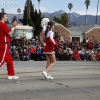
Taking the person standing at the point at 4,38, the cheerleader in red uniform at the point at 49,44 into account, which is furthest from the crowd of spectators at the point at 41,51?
the person standing at the point at 4,38

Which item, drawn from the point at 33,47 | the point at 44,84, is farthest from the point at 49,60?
the point at 33,47

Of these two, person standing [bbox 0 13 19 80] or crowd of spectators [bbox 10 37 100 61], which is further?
crowd of spectators [bbox 10 37 100 61]

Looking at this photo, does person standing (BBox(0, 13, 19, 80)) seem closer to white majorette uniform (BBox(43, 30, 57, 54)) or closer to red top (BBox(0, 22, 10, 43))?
red top (BBox(0, 22, 10, 43))

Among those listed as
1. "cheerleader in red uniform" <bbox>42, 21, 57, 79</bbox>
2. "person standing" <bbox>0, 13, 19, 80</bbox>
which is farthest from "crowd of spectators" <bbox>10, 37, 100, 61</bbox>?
"person standing" <bbox>0, 13, 19, 80</bbox>

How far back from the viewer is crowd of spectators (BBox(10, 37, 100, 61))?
85.9 feet

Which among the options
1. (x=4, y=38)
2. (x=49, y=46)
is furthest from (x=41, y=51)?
(x=4, y=38)

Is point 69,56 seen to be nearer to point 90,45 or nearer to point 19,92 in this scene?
point 90,45

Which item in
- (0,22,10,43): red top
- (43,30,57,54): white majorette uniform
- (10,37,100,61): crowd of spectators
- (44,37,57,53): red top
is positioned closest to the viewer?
(0,22,10,43): red top

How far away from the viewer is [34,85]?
8914 millimetres

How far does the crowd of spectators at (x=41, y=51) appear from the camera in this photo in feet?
85.9

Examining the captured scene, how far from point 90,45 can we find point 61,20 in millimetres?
67950

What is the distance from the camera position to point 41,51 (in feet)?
88.7

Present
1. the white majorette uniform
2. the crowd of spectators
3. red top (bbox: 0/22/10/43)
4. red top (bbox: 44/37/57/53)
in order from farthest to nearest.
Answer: the crowd of spectators, red top (bbox: 44/37/57/53), the white majorette uniform, red top (bbox: 0/22/10/43)

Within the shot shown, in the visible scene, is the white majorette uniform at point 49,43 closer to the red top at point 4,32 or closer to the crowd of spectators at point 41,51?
the red top at point 4,32
